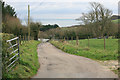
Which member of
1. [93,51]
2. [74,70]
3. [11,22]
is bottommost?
[74,70]

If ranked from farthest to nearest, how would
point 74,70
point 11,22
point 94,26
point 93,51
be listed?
point 94,26
point 11,22
point 93,51
point 74,70

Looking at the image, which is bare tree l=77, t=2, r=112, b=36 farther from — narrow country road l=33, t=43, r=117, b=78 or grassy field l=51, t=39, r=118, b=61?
narrow country road l=33, t=43, r=117, b=78

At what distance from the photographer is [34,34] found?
184 ft

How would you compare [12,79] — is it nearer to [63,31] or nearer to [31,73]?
[31,73]

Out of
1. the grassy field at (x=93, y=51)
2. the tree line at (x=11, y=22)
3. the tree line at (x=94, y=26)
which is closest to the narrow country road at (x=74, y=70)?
the grassy field at (x=93, y=51)

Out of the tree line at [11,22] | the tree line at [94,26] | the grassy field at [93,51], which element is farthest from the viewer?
the tree line at [94,26]

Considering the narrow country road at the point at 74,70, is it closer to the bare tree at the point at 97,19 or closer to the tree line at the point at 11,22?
the tree line at the point at 11,22

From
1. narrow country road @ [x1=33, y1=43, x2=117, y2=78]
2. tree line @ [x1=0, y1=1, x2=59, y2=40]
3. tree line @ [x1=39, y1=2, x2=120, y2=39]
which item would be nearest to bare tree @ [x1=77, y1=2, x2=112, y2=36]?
tree line @ [x1=39, y1=2, x2=120, y2=39]

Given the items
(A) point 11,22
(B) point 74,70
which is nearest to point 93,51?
(B) point 74,70

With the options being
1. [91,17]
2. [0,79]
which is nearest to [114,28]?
[91,17]

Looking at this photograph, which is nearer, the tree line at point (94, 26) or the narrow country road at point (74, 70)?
the narrow country road at point (74, 70)

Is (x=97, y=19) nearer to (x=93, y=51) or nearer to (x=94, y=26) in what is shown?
(x=94, y=26)

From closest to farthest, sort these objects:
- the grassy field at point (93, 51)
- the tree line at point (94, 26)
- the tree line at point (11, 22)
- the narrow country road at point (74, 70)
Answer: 1. the narrow country road at point (74, 70)
2. the grassy field at point (93, 51)
3. the tree line at point (11, 22)
4. the tree line at point (94, 26)

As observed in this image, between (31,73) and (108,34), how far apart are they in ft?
139
